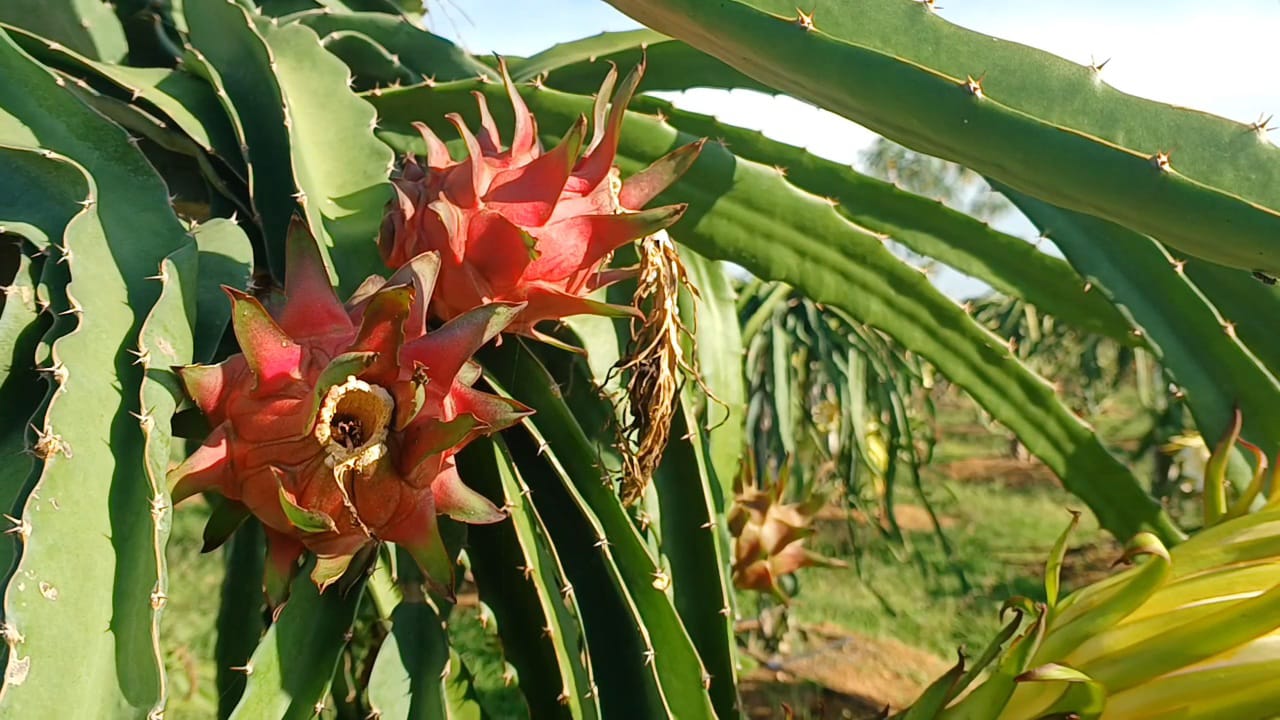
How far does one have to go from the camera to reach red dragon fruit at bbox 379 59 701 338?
2.75ft

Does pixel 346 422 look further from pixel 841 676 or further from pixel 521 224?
Answer: pixel 841 676

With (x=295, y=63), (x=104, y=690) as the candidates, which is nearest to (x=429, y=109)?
(x=295, y=63)

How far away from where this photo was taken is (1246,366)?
1224 mm

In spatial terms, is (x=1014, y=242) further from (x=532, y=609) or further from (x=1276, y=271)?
(x=532, y=609)

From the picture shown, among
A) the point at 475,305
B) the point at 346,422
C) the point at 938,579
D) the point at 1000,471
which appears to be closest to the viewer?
the point at 346,422

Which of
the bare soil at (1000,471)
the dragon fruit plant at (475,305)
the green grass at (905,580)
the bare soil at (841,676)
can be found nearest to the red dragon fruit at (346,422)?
the dragon fruit plant at (475,305)

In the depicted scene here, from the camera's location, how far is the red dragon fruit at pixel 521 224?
0.84m

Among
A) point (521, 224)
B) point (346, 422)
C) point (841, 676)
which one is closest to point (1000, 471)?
→ point (841, 676)

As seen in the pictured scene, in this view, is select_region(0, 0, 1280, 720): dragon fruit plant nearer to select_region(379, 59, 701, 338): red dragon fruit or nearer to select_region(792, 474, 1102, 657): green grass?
select_region(379, 59, 701, 338): red dragon fruit

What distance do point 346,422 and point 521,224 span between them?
0.76 ft

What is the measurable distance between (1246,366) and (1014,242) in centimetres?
31

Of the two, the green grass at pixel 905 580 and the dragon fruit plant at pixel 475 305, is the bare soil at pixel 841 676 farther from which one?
the dragon fruit plant at pixel 475 305

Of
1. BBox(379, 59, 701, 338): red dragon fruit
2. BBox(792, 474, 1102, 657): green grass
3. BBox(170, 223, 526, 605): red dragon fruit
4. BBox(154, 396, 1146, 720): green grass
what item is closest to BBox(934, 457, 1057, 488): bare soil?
BBox(154, 396, 1146, 720): green grass

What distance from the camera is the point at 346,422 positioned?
734mm
